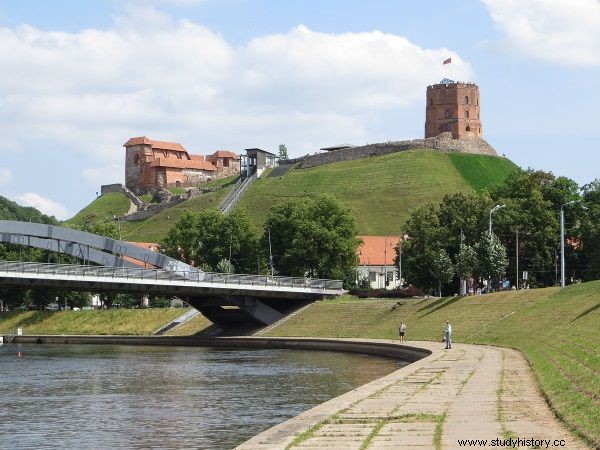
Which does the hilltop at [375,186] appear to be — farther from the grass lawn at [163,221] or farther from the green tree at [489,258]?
the green tree at [489,258]

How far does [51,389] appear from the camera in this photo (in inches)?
1646

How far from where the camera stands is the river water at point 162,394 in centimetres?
2705

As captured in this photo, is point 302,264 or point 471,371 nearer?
point 471,371

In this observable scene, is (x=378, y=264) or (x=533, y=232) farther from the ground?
(x=533, y=232)

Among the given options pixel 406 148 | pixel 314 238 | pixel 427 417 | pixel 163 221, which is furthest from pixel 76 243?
pixel 406 148

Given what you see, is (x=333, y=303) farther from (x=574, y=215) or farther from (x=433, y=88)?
(x=433, y=88)

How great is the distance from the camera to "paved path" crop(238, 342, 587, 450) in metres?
19.1

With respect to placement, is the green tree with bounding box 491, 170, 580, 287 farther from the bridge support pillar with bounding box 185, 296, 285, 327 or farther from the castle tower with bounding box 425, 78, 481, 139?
the castle tower with bounding box 425, 78, 481, 139

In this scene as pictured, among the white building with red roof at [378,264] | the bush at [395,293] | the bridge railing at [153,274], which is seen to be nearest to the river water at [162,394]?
the bridge railing at [153,274]

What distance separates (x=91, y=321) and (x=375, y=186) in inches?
3148

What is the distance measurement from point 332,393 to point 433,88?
156468mm

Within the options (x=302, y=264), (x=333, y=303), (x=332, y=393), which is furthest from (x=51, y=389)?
(x=302, y=264)

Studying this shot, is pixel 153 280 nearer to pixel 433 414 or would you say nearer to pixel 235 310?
pixel 235 310

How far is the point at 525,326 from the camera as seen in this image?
56.1 metres
